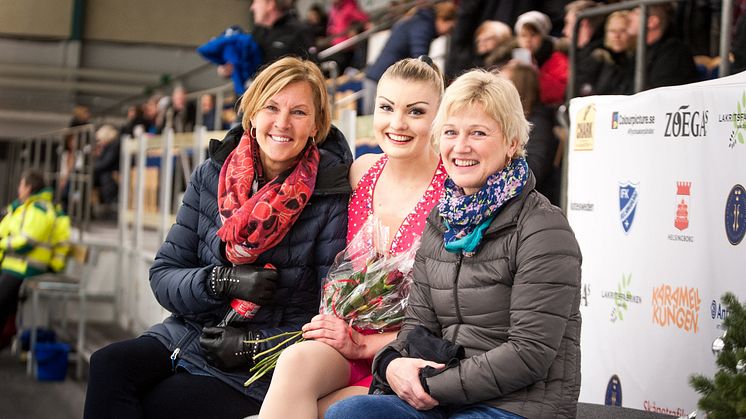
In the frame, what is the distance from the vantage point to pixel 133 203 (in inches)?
424

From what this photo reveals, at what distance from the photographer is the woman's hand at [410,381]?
7.98 ft

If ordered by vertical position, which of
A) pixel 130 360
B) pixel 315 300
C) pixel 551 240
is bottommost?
pixel 130 360

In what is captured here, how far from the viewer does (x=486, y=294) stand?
244cm

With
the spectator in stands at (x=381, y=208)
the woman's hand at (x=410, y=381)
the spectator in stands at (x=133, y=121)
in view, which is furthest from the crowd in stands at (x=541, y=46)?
the spectator in stands at (x=133, y=121)

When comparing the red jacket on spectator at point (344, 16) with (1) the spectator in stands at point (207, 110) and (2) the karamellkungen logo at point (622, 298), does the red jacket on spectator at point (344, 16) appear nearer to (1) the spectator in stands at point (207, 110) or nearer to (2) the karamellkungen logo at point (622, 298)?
(1) the spectator in stands at point (207, 110)

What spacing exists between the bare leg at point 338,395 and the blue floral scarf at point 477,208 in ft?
1.67

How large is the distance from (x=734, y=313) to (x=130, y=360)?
1664 mm

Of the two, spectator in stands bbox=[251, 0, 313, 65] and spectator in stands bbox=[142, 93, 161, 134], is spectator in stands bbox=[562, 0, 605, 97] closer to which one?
spectator in stands bbox=[251, 0, 313, 65]

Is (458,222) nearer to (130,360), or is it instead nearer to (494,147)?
(494,147)

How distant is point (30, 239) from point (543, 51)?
19.6 ft

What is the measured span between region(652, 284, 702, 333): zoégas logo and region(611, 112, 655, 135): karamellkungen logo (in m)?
0.52

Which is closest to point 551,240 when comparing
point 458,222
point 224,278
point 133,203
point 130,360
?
point 458,222

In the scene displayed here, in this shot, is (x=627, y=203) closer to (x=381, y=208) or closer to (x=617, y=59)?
(x=381, y=208)

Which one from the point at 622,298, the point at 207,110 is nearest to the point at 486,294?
the point at 622,298
